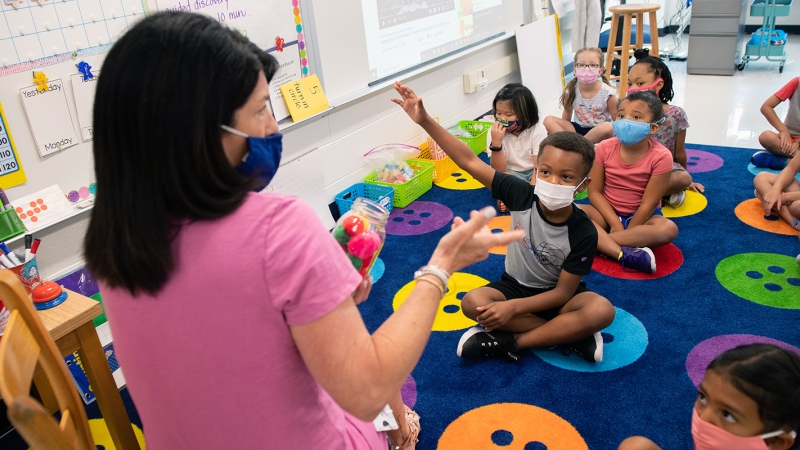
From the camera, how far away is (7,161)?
5.78ft

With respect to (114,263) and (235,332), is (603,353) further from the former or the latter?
(114,263)

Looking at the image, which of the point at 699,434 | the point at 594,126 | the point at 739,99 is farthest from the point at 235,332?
the point at 739,99

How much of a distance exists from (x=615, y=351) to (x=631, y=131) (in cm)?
101

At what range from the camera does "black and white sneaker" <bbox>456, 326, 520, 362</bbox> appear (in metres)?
1.97

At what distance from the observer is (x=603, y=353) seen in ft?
6.50

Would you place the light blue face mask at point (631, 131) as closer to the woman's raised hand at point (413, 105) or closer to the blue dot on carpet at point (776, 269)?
the blue dot on carpet at point (776, 269)

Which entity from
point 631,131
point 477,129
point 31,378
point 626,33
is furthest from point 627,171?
point 31,378

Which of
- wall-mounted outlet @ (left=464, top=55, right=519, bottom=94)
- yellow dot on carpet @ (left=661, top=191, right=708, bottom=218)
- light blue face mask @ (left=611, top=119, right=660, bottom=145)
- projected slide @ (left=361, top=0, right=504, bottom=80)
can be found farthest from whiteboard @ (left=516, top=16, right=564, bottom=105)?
light blue face mask @ (left=611, top=119, right=660, bottom=145)

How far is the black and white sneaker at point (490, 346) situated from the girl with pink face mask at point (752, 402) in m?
0.77

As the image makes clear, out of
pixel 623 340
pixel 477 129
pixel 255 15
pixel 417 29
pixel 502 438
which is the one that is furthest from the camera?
pixel 477 129

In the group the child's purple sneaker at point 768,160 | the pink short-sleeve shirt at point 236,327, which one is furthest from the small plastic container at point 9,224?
the child's purple sneaker at point 768,160

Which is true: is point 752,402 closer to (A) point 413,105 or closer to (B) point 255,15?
(A) point 413,105

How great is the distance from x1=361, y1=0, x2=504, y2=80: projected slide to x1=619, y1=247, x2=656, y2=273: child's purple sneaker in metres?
1.57

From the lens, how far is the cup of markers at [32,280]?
1.43 meters
